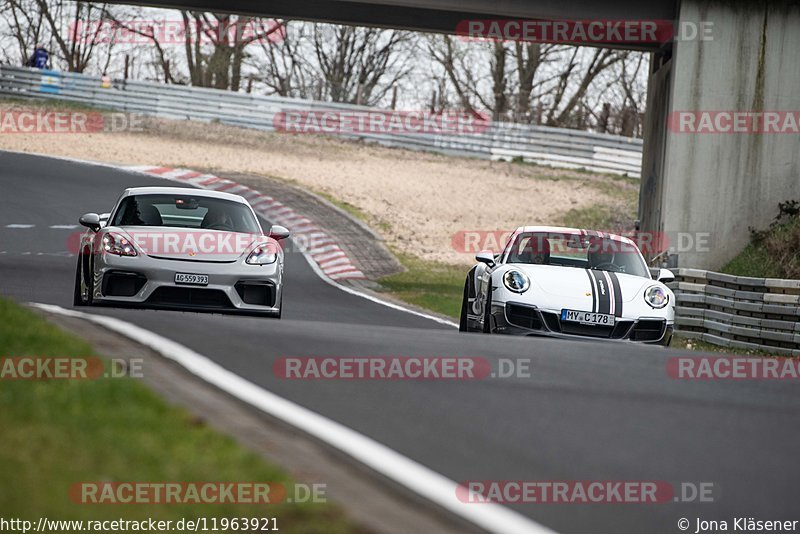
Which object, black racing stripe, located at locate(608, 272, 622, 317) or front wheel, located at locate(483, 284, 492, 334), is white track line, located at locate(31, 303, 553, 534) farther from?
black racing stripe, located at locate(608, 272, 622, 317)

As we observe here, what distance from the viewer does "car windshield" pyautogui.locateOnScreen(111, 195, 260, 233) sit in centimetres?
1220

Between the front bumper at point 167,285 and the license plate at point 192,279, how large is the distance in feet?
0.09

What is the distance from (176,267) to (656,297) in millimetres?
4437

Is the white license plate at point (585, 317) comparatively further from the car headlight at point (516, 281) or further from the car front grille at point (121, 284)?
the car front grille at point (121, 284)

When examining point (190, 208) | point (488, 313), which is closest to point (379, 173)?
point (190, 208)

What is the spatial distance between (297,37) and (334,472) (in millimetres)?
54530

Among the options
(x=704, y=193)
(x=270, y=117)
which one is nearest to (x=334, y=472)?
(x=704, y=193)

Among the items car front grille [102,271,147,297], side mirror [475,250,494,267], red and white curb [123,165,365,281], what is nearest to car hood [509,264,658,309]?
side mirror [475,250,494,267]

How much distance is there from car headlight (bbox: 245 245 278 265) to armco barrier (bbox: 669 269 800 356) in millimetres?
6986

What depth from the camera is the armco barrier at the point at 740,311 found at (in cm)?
1554

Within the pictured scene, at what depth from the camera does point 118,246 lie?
11.3 metres

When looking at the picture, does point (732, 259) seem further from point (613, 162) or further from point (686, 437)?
point (613, 162)

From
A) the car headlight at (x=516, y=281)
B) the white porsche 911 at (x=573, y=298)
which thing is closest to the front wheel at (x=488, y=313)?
the white porsche 911 at (x=573, y=298)

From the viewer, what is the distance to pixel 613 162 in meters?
39.6
